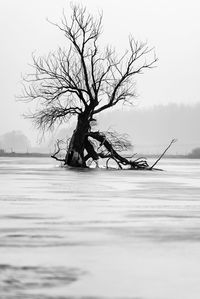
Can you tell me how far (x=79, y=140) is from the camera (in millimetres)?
42656

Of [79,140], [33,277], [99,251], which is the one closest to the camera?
[33,277]

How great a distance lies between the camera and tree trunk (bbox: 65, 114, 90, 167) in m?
42.7

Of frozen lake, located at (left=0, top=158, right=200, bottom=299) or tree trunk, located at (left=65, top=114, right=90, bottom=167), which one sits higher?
tree trunk, located at (left=65, top=114, right=90, bottom=167)

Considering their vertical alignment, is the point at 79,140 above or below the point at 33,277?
above

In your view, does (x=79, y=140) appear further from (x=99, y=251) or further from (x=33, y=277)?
(x=33, y=277)

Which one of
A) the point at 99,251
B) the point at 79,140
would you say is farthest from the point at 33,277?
the point at 79,140

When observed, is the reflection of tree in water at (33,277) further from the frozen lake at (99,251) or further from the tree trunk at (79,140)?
the tree trunk at (79,140)

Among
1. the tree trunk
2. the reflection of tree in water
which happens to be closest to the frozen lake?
the reflection of tree in water

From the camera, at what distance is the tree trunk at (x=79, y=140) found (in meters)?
42.7

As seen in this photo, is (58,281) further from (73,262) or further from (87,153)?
(87,153)

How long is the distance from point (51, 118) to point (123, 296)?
1432 inches

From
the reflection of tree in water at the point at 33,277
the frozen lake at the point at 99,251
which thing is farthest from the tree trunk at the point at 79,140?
the reflection of tree in water at the point at 33,277

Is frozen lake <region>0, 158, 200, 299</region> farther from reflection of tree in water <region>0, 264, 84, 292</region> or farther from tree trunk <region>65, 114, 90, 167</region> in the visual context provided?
tree trunk <region>65, 114, 90, 167</region>

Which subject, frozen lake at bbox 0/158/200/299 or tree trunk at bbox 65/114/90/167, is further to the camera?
tree trunk at bbox 65/114/90/167
